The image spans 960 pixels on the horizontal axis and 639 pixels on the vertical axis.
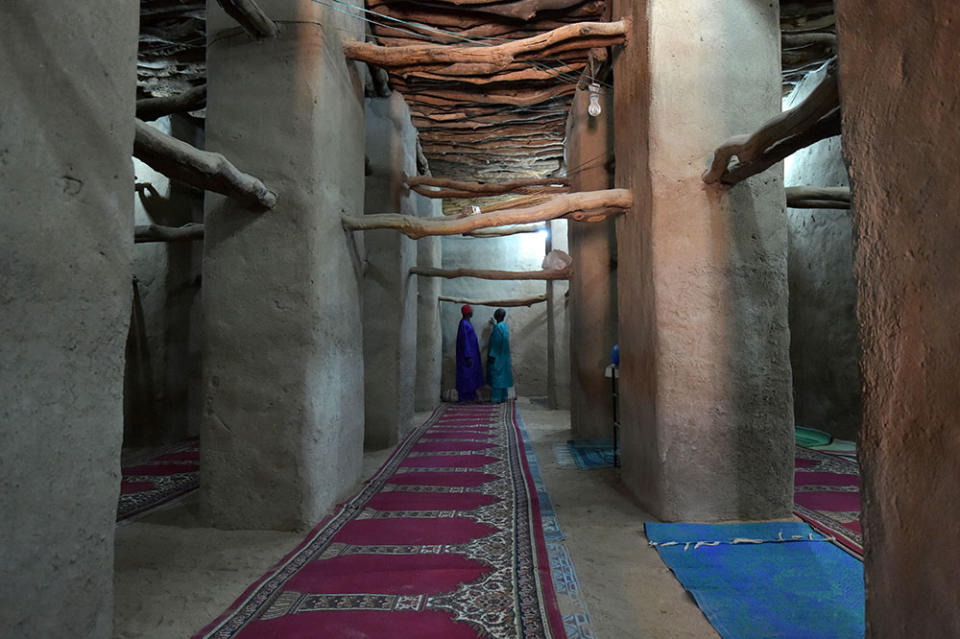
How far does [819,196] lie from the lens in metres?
4.01

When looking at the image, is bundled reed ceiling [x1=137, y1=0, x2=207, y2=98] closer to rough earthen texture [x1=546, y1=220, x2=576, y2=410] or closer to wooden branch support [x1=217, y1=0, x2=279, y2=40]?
wooden branch support [x1=217, y1=0, x2=279, y2=40]

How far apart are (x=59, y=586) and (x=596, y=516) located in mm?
Answer: 3109

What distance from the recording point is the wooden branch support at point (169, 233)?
5.98m

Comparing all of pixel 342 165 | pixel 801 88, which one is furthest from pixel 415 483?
pixel 801 88

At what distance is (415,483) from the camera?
16.0 feet

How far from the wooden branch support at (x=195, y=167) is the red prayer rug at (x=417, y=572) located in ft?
7.00

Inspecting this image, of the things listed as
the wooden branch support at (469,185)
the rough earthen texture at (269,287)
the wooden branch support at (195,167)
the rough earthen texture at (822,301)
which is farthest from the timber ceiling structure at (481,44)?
the wooden branch support at (195,167)

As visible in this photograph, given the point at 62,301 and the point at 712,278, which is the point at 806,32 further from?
the point at 62,301

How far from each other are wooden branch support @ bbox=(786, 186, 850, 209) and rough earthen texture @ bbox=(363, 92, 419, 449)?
Answer: 4230mm

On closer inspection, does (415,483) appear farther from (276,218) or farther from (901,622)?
(901,622)

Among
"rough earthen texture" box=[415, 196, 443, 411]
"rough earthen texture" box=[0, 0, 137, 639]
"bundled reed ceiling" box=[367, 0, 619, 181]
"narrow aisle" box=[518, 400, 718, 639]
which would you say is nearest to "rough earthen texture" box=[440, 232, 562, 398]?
"rough earthen texture" box=[415, 196, 443, 411]

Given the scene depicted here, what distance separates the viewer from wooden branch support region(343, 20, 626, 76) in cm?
430

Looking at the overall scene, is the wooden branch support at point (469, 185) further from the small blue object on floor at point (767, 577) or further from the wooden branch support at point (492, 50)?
the small blue object on floor at point (767, 577)

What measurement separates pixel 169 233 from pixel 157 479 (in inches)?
101
